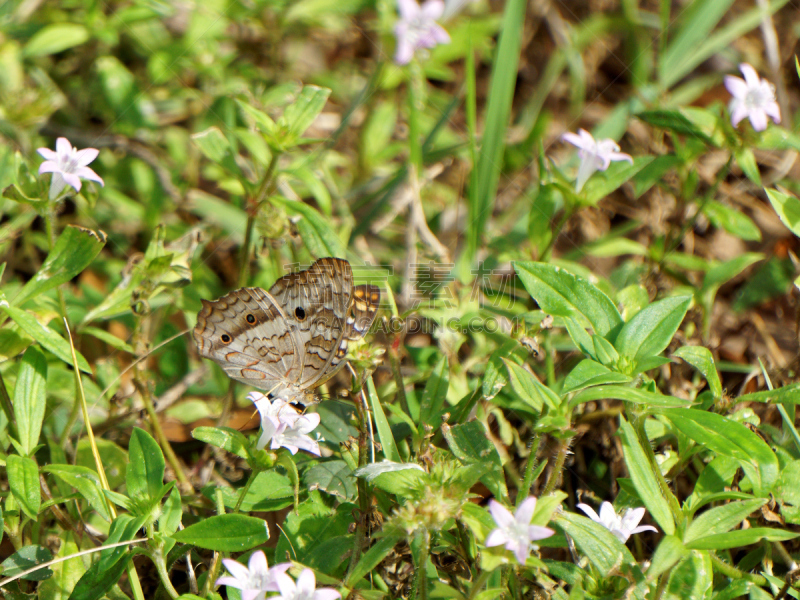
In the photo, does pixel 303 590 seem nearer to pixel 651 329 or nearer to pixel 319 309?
pixel 319 309

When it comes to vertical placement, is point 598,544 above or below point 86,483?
below

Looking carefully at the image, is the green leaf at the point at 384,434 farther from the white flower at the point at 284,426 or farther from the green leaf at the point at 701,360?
the green leaf at the point at 701,360

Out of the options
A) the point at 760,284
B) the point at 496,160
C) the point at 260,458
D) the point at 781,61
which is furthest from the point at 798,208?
the point at 781,61

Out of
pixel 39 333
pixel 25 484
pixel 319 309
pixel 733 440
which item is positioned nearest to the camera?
pixel 733 440

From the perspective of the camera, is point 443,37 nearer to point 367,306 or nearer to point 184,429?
point 367,306

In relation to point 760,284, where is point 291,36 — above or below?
above

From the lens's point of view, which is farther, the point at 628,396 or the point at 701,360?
the point at 701,360

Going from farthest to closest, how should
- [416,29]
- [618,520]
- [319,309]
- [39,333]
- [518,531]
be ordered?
[416,29] < [319,309] < [39,333] < [618,520] < [518,531]

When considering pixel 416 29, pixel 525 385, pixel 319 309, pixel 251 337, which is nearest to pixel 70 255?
pixel 251 337
